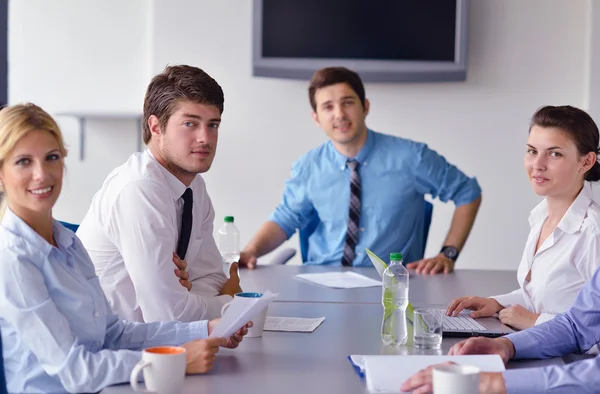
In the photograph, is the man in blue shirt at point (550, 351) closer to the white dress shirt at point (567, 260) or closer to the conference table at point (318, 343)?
the conference table at point (318, 343)

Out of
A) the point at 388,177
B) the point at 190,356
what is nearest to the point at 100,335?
the point at 190,356

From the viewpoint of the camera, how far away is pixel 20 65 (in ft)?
16.0

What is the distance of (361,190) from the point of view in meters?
3.71

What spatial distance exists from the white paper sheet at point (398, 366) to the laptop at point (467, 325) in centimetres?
29

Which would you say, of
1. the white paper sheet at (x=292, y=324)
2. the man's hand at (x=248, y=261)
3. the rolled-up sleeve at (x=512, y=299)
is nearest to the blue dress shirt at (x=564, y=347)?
the rolled-up sleeve at (x=512, y=299)

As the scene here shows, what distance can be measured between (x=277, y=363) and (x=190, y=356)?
22 centimetres

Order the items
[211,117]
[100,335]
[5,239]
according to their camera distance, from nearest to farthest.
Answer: [5,239]
[100,335]
[211,117]

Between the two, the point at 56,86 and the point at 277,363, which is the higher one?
the point at 56,86

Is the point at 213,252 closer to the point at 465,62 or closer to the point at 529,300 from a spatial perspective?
the point at 529,300

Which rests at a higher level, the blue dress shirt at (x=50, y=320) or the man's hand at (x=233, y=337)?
the blue dress shirt at (x=50, y=320)

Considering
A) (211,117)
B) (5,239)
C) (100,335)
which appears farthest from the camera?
(211,117)

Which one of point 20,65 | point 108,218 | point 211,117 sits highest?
point 20,65

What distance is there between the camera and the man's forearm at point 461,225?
3635 millimetres

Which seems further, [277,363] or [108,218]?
[108,218]
